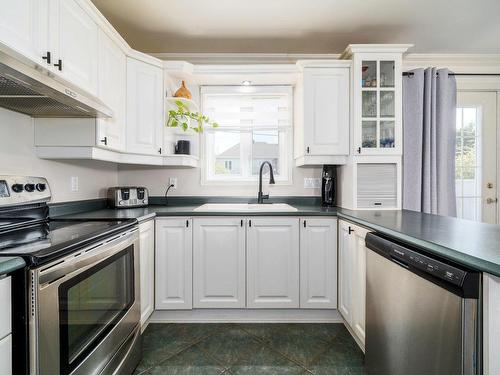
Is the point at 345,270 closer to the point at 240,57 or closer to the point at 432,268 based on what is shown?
the point at 432,268

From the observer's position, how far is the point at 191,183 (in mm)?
2701

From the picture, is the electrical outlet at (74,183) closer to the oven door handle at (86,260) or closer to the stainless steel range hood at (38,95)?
the stainless steel range hood at (38,95)

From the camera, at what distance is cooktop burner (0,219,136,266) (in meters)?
0.88

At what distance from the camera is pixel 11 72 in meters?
1.02

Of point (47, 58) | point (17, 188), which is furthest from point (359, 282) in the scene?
point (47, 58)

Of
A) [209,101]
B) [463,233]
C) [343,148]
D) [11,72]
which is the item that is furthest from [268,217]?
[11,72]

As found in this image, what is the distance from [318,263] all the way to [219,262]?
811 mm

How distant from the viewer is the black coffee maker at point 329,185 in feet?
8.04

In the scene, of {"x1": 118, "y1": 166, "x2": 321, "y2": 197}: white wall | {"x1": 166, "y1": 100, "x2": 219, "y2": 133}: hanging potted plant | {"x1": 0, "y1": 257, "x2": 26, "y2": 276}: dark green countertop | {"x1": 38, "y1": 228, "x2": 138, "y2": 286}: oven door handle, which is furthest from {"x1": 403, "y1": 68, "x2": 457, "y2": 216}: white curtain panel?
{"x1": 0, "y1": 257, "x2": 26, "y2": 276}: dark green countertop

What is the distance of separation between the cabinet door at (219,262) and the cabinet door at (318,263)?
500 mm

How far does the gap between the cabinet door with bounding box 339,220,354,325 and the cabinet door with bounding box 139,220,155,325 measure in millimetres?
1503

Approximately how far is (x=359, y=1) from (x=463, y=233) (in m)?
1.82

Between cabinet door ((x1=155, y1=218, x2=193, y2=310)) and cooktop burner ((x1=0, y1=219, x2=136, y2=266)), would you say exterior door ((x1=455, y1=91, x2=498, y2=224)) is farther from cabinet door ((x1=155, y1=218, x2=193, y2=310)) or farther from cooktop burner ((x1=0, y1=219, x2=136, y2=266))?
cooktop burner ((x1=0, y1=219, x2=136, y2=266))

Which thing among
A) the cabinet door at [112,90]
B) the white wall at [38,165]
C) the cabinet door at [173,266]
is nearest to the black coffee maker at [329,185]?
the cabinet door at [173,266]
